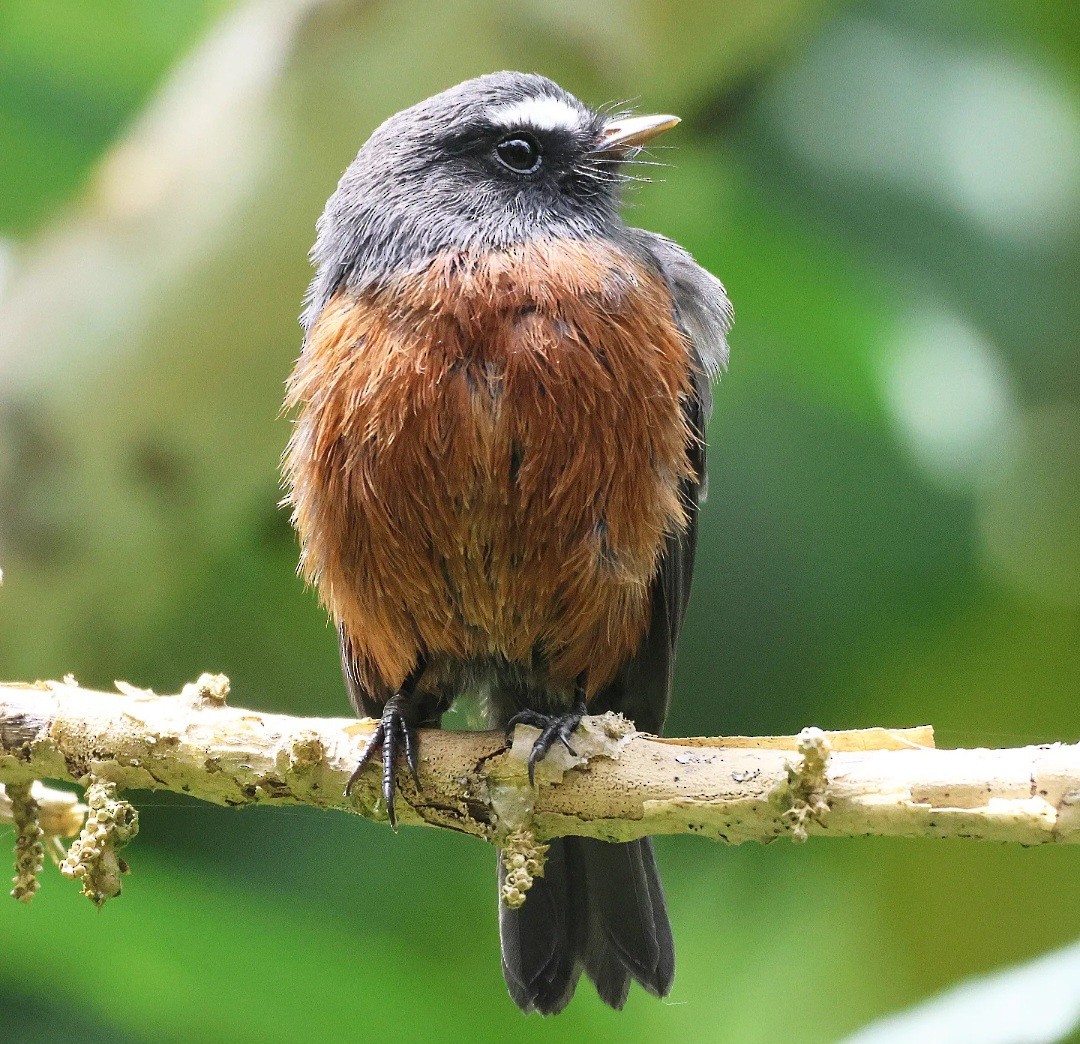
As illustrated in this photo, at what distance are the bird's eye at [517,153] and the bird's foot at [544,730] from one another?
1.39m

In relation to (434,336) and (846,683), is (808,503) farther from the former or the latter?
(434,336)

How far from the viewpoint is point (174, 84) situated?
475cm

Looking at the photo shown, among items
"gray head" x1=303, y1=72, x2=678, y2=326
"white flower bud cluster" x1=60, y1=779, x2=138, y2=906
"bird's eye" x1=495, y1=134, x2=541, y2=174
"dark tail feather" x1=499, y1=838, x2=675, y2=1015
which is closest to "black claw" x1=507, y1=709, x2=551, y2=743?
"dark tail feather" x1=499, y1=838, x2=675, y2=1015

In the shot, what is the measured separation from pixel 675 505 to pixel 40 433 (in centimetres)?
223

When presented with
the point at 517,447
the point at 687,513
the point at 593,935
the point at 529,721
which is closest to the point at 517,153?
the point at 517,447

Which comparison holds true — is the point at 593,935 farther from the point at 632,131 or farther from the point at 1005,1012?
the point at 632,131

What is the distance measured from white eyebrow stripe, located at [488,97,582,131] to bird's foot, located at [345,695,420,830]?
1.51 m

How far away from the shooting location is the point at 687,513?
3424 millimetres

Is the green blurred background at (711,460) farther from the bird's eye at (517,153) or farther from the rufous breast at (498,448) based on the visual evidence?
the rufous breast at (498,448)

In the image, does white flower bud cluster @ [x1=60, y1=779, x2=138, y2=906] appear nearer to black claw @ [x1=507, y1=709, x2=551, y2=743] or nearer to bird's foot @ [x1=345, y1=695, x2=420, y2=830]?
bird's foot @ [x1=345, y1=695, x2=420, y2=830]

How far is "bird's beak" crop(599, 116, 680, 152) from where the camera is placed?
3.50 m

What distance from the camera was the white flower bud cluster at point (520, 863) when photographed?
2482 millimetres

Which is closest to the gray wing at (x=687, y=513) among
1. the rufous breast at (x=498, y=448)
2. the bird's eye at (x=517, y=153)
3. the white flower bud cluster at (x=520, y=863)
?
the rufous breast at (x=498, y=448)

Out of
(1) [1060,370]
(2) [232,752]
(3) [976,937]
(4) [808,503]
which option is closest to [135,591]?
(2) [232,752]
